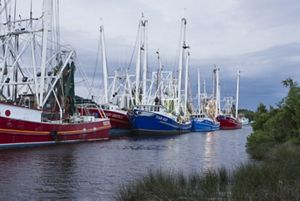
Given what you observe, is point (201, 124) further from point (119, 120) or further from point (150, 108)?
point (119, 120)

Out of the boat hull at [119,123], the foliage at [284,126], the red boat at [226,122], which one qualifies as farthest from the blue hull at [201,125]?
the foliage at [284,126]

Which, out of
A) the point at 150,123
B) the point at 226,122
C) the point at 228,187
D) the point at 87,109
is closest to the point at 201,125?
the point at 226,122

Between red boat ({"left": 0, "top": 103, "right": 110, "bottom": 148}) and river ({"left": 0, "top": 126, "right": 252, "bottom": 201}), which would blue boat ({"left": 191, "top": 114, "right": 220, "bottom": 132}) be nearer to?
red boat ({"left": 0, "top": 103, "right": 110, "bottom": 148})

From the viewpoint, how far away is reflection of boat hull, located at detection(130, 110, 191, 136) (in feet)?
320

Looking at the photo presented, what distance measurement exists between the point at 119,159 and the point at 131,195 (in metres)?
26.0

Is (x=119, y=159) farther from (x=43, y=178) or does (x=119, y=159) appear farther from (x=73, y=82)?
(x=73, y=82)

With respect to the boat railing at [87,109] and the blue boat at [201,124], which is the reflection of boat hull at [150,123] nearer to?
the boat railing at [87,109]

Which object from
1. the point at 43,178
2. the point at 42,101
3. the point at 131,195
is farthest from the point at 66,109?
the point at 131,195

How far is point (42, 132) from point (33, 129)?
2284 millimetres

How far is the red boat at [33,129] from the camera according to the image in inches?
1998

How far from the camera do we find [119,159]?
44.5m

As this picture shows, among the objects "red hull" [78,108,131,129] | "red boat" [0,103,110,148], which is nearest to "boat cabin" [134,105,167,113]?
"red hull" [78,108,131,129]

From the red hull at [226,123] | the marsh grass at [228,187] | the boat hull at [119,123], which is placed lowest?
the red hull at [226,123]

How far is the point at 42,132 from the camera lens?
57469mm
